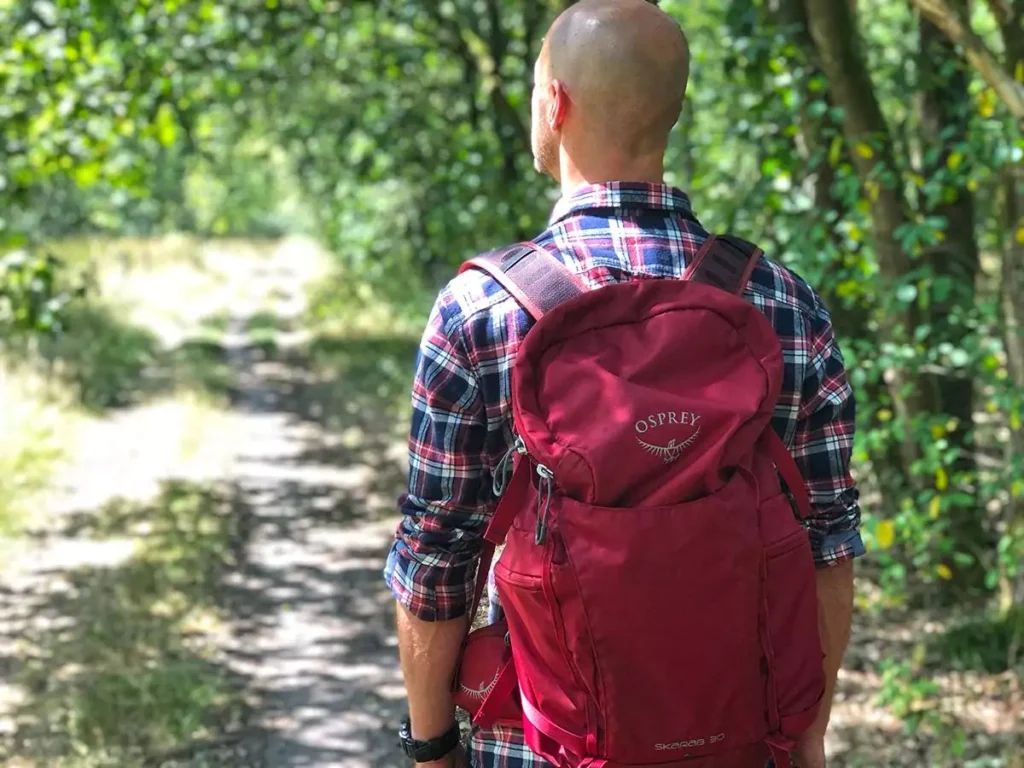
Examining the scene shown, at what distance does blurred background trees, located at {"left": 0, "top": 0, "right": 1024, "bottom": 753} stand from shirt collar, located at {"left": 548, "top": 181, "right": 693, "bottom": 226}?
6.03 feet

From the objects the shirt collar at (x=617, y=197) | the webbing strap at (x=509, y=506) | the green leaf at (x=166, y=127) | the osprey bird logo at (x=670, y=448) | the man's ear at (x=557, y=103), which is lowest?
the webbing strap at (x=509, y=506)

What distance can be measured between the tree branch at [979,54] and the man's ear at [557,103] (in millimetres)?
1894

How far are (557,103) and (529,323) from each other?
1.06 feet

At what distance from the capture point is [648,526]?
4.84 ft

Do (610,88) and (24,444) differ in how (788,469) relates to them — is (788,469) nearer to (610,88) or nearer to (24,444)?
(610,88)

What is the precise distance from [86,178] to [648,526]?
254 inches

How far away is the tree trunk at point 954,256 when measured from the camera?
4426mm

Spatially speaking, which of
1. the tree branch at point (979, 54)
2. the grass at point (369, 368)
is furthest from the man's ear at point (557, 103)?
the grass at point (369, 368)

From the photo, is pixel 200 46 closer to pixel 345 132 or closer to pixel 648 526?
pixel 345 132

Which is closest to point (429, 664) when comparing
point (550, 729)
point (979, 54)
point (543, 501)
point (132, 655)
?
point (550, 729)

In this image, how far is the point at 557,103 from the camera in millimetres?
1651

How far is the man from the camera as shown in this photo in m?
1.62

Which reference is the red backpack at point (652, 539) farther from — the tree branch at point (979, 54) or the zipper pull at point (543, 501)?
the tree branch at point (979, 54)

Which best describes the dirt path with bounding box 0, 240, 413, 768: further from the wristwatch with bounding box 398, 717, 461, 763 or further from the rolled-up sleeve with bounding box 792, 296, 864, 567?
the rolled-up sleeve with bounding box 792, 296, 864, 567
